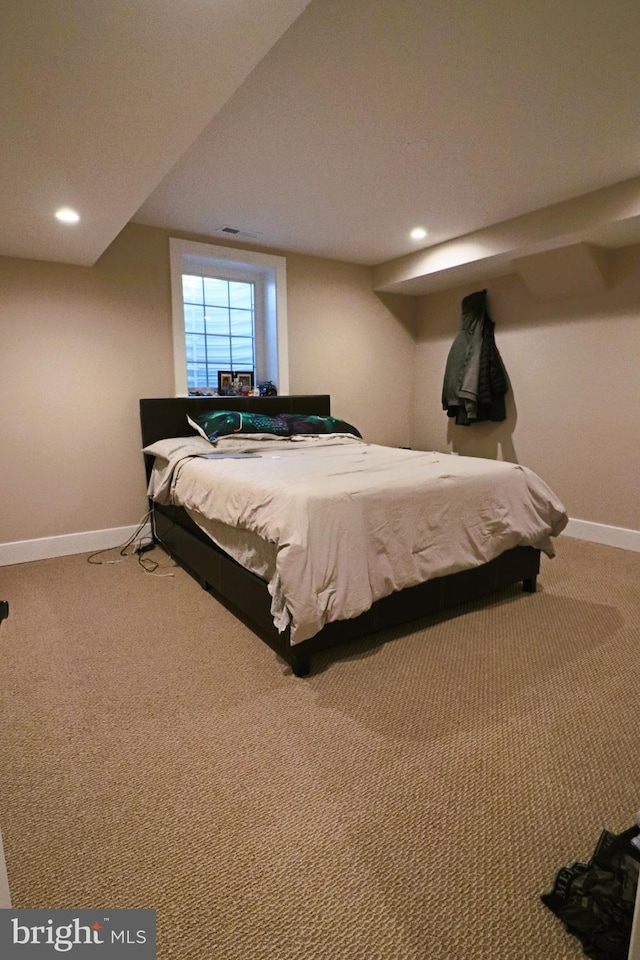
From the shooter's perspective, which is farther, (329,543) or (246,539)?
(246,539)

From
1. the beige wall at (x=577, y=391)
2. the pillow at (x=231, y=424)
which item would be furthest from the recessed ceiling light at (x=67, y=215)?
the beige wall at (x=577, y=391)

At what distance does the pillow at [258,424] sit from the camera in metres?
3.32

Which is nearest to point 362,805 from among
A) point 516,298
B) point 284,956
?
point 284,956

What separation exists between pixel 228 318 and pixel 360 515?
107 inches

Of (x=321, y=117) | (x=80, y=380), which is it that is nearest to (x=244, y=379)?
(x=80, y=380)

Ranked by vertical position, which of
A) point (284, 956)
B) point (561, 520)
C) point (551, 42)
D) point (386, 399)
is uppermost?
point (551, 42)

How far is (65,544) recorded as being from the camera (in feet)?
11.3

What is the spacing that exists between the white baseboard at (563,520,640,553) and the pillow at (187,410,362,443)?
6.06 feet

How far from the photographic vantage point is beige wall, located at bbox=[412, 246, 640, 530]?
3395mm

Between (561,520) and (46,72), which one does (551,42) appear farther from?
(561,520)

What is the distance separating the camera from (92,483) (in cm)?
349

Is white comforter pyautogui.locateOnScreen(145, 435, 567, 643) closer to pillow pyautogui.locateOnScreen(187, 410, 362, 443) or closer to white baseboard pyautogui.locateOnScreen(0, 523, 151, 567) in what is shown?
pillow pyautogui.locateOnScreen(187, 410, 362, 443)

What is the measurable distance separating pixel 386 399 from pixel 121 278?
2.59 metres

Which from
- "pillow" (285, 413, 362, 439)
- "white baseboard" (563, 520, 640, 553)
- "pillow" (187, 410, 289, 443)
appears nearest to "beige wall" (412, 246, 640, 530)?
"white baseboard" (563, 520, 640, 553)
